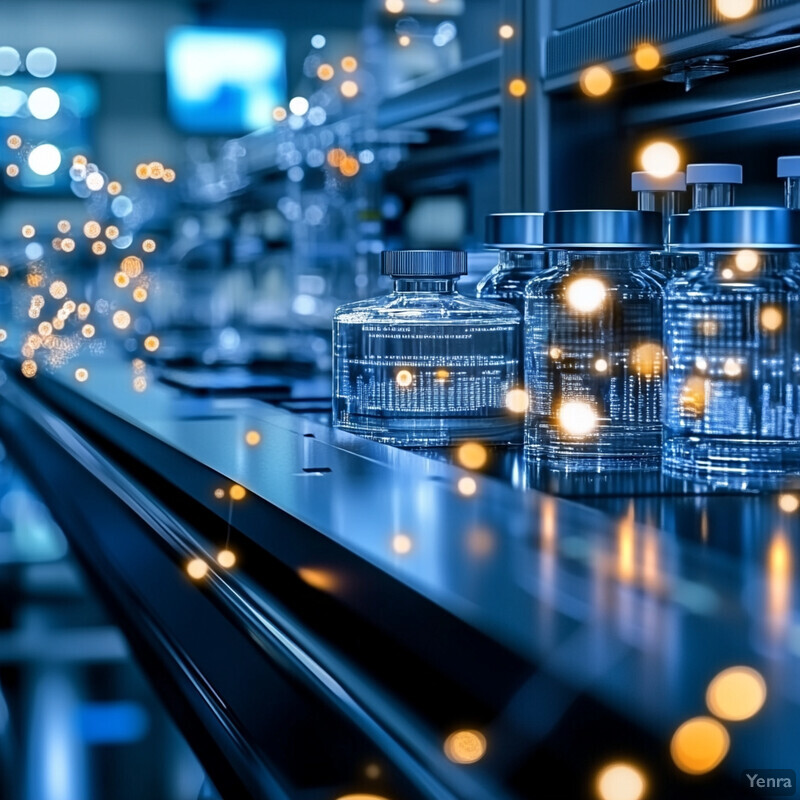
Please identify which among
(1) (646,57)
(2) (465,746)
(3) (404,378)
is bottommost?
(2) (465,746)

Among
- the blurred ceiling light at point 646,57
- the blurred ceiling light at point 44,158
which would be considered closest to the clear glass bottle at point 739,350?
the blurred ceiling light at point 646,57

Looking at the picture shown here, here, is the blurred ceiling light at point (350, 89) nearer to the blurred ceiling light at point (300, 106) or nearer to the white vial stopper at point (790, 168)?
the blurred ceiling light at point (300, 106)

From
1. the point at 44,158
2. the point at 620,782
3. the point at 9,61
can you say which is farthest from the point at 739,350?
the point at 9,61

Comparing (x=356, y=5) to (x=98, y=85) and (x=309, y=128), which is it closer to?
(x=98, y=85)

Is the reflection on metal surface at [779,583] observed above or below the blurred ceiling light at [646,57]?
below

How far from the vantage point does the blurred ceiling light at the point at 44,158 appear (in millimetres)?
3066

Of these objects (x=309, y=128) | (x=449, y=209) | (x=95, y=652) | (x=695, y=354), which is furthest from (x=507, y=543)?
(x=309, y=128)

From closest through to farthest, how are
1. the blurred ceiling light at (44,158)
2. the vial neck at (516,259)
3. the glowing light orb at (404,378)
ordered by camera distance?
the glowing light orb at (404,378)
the vial neck at (516,259)
the blurred ceiling light at (44,158)

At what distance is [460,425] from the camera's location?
3.08 feet

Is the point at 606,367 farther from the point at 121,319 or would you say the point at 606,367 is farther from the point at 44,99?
the point at 44,99

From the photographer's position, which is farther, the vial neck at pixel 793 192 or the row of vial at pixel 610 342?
the vial neck at pixel 793 192

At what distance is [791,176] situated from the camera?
810 mm

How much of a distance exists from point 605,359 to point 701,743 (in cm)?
45

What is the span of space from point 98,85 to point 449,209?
3836 millimetres
